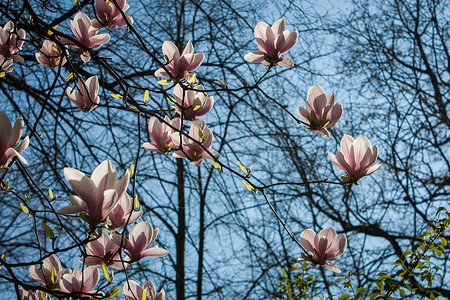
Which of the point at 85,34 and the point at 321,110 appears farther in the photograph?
the point at 85,34

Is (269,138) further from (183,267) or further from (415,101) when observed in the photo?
(415,101)

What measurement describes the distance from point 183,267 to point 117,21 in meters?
2.01

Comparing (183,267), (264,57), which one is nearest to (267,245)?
(183,267)

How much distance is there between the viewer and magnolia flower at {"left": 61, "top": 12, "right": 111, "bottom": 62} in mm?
921

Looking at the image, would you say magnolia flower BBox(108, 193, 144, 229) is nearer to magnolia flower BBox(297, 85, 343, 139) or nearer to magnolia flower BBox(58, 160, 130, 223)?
magnolia flower BBox(58, 160, 130, 223)

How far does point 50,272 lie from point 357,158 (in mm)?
673

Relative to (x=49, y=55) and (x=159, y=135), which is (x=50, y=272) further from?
(x=49, y=55)

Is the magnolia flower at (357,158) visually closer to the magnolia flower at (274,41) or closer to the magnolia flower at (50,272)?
the magnolia flower at (274,41)

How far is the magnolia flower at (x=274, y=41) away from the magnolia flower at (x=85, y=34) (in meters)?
0.36

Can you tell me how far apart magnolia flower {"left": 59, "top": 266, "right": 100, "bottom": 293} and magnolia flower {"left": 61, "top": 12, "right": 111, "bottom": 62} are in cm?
47

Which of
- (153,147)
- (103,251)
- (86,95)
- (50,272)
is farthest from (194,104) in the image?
(50,272)

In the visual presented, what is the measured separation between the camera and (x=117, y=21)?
3.12ft

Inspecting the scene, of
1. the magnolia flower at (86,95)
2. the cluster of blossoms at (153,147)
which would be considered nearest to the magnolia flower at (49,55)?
the cluster of blossoms at (153,147)

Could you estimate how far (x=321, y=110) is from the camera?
83cm
